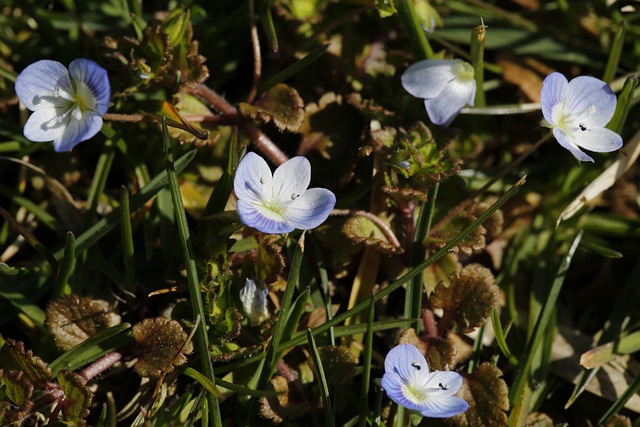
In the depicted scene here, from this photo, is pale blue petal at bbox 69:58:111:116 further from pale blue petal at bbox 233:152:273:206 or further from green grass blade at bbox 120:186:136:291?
pale blue petal at bbox 233:152:273:206

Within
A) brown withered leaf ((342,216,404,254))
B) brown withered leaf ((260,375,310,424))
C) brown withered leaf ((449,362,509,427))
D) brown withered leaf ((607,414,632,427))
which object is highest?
brown withered leaf ((342,216,404,254))

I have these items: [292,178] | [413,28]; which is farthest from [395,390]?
[413,28]

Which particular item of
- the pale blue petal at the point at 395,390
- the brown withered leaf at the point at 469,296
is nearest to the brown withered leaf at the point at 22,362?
the pale blue petal at the point at 395,390

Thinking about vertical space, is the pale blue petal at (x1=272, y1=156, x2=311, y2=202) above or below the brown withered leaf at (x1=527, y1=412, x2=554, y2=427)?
above

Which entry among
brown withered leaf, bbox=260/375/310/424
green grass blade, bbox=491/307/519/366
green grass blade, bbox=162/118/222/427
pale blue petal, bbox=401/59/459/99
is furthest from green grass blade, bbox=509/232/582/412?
green grass blade, bbox=162/118/222/427

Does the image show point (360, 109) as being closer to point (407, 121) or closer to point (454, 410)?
point (407, 121)

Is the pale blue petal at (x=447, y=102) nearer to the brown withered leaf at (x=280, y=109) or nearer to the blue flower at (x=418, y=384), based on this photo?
the brown withered leaf at (x=280, y=109)

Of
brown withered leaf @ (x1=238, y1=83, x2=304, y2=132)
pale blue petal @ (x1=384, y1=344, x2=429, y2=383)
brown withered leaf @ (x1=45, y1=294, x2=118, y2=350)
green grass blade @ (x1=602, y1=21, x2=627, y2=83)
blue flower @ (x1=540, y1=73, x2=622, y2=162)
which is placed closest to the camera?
pale blue petal @ (x1=384, y1=344, x2=429, y2=383)
